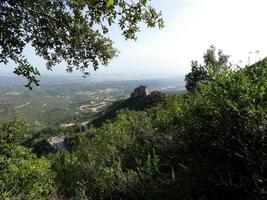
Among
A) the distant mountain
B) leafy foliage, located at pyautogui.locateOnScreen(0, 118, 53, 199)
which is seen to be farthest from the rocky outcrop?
leafy foliage, located at pyautogui.locateOnScreen(0, 118, 53, 199)

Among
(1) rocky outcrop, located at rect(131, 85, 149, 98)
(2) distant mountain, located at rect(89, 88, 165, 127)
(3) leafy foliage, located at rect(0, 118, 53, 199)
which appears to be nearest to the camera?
(3) leafy foliage, located at rect(0, 118, 53, 199)

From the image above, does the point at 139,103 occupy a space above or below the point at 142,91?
below

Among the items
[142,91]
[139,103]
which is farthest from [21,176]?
[142,91]

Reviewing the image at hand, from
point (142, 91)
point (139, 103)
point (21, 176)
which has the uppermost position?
point (21, 176)

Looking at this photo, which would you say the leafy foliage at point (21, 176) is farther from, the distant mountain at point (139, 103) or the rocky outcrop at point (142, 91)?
the rocky outcrop at point (142, 91)

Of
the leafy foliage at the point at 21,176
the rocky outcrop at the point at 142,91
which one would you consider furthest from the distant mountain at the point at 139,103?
the leafy foliage at the point at 21,176

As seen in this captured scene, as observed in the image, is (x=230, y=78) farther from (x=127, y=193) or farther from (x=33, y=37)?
(x=33, y=37)

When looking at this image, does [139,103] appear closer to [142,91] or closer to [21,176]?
[142,91]

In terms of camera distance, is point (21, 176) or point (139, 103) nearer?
point (21, 176)

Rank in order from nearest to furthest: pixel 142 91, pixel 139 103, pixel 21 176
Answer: pixel 21 176 < pixel 139 103 < pixel 142 91

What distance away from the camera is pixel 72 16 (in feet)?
26.3

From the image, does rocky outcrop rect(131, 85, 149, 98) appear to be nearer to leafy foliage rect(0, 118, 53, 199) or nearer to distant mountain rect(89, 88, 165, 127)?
distant mountain rect(89, 88, 165, 127)

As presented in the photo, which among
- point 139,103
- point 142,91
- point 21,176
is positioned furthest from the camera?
point 142,91

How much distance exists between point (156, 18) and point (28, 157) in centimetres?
1250
